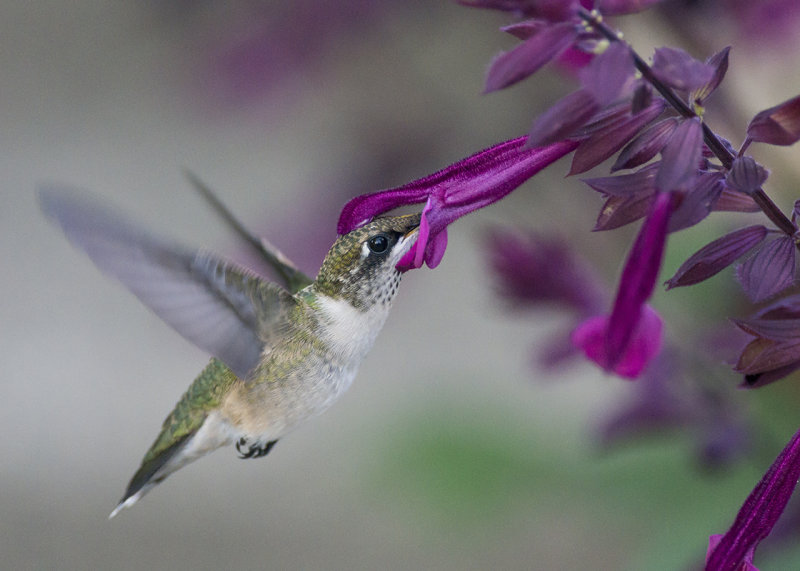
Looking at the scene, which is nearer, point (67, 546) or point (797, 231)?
point (797, 231)

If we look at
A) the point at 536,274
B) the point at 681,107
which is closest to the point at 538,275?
the point at 536,274

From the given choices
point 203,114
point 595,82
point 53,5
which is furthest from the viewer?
point 53,5

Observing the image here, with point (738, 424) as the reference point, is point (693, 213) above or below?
above

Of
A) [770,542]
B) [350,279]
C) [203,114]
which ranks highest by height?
[203,114]

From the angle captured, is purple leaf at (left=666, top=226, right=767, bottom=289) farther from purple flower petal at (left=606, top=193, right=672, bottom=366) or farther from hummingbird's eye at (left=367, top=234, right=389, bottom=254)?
hummingbird's eye at (left=367, top=234, right=389, bottom=254)

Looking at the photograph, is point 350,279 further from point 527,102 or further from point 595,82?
point 527,102

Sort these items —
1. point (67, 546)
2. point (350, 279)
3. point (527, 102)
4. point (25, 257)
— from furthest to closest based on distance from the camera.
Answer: point (25, 257), point (67, 546), point (527, 102), point (350, 279)

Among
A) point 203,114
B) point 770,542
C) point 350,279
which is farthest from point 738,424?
point 203,114
